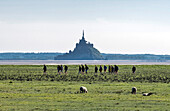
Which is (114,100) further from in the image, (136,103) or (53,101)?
(53,101)

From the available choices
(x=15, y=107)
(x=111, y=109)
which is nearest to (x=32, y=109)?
(x=15, y=107)

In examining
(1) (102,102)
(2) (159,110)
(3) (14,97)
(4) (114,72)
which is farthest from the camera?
Answer: (4) (114,72)

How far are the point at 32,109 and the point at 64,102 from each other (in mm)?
3274

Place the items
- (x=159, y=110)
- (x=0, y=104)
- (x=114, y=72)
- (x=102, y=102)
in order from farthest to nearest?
1. (x=114, y=72)
2. (x=102, y=102)
3. (x=0, y=104)
4. (x=159, y=110)

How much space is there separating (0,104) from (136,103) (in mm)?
7633

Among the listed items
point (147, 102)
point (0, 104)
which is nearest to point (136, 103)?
point (147, 102)

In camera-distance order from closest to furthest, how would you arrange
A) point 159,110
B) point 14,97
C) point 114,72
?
1. point 159,110
2. point 14,97
3. point 114,72

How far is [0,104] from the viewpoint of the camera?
20328mm

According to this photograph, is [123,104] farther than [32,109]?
Yes

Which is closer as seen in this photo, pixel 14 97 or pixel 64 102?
pixel 64 102

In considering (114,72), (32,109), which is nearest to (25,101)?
(32,109)

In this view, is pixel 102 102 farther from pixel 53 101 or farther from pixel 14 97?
pixel 14 97

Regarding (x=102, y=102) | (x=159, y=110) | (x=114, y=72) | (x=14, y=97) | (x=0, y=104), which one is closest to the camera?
(x=159, y=110)

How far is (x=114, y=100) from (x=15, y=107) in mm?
6456
